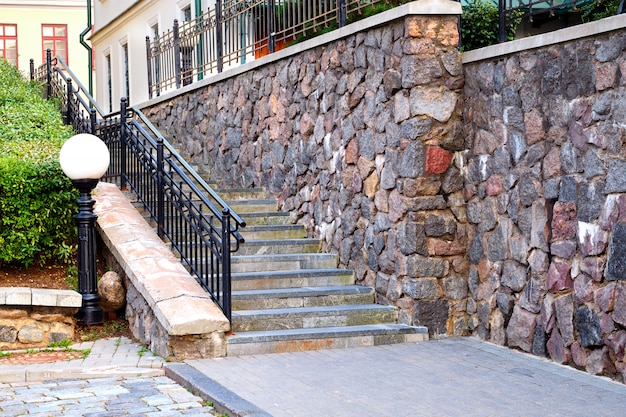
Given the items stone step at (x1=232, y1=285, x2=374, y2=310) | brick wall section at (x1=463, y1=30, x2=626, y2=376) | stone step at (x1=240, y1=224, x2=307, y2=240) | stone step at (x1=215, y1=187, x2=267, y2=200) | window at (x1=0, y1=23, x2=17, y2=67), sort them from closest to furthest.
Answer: brick wall section at (x1=463, y1=30, x2=626, y2=376) → stone step at (x1=232, y1=285, x2=374, y2=310) → stone step at (x1=240, y1=224, x2=307, y2=240) → stone step at (x1=215, y1=187, x2=267, y2=200) → window at (x1=0, y1=23, x2=17, y2=67)

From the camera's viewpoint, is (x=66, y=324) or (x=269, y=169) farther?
(x=269, y=169)

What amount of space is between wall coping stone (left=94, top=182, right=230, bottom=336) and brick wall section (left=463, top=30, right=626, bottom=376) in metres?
2.42

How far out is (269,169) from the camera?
11492mm

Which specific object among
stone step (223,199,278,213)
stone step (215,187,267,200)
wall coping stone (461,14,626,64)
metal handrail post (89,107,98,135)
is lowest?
stone step (223,199,278,213)

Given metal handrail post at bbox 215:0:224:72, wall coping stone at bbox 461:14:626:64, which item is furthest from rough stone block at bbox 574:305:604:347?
metal handrail post at bbox 215:0:224:72

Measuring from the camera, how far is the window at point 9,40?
97.6ft

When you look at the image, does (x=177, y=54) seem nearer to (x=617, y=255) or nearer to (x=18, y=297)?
(x=18, y=297)

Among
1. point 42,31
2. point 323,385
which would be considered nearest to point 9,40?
point 42,31

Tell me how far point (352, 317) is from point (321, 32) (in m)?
3.57

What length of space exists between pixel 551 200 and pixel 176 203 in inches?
149

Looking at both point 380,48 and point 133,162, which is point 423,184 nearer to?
point 380,48

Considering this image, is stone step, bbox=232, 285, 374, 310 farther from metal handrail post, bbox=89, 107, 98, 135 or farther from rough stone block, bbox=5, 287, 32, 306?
metal handrail post, bbox=89, 107, 98, 135

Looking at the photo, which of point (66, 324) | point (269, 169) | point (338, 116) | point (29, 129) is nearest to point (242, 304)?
point (66, 324)

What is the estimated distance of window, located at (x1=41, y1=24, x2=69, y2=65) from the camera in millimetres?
30109
